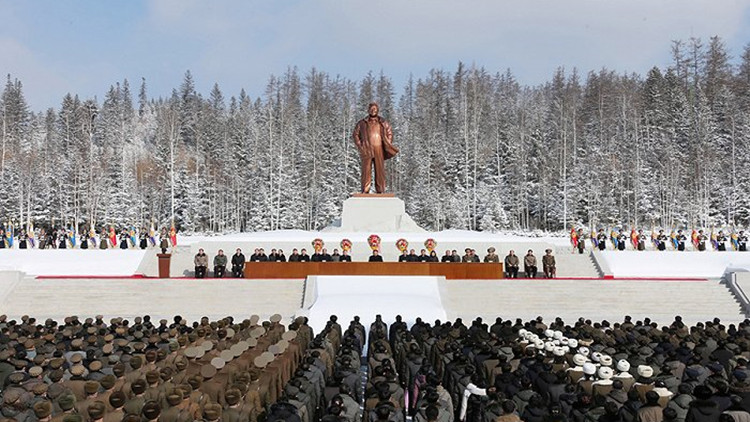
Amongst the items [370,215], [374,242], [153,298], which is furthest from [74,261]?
[370,215]

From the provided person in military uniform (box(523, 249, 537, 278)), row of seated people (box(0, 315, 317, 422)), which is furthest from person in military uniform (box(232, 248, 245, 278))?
row of seated people (box(0, 315, 317, 422))

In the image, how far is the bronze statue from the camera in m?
29.9

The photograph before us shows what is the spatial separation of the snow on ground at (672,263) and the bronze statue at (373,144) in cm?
980

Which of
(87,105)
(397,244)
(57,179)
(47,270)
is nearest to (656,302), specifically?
(397,244)

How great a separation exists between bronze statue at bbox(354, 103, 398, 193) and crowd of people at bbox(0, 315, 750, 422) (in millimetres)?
18403

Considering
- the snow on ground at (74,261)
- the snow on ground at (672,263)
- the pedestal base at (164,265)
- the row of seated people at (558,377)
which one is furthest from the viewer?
the snow on ground at (74,261)

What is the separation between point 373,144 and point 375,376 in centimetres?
2303

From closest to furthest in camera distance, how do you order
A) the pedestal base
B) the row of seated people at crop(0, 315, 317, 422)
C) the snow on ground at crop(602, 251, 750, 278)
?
the row of seated people at crop(0, 315, 317, 422), the pedestal base, the snow on ground at crop(602, 251, 750, 278)

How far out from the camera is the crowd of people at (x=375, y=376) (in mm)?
5773

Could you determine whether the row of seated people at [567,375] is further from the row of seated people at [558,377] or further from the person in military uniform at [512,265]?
the person in military uniform at [512,265]

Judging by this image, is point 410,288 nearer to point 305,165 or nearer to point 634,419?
point 634,419

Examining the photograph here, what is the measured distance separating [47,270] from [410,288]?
14.2m

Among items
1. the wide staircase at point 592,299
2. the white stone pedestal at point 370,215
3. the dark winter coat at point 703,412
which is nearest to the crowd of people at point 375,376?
the dark winter coat at point 703,412

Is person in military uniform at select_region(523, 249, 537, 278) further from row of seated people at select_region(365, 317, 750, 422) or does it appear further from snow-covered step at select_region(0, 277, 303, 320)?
row of seated people at select_region(365, 317, 750, 422)
